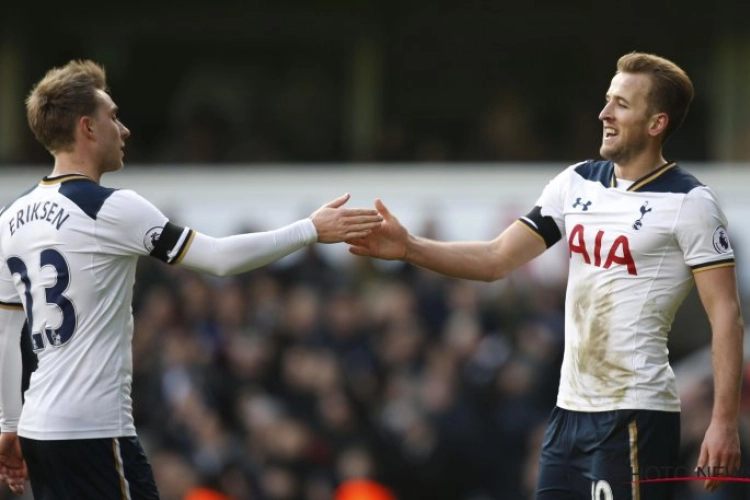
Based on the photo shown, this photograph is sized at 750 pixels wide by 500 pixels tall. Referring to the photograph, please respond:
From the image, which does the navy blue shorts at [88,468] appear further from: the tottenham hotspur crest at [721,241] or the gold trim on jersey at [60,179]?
the tottenham hotspur crest at [721,241]

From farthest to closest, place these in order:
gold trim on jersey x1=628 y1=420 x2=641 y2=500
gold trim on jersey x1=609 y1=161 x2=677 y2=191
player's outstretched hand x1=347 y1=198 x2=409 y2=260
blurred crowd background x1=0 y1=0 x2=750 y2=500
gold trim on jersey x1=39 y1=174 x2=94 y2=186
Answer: blurred crowd background x1=0 y1=0 x2=750 y2=500, player's outstretched hand x1=347 y1=198 x2=409 y2=260, gold trim on jersey x1=609 y1=161 x2=677 y2=191, gold trim on jersey x1=628 y1=420 x2=641 y2=500, gold trim on jersey x1=39 y1=174 x2=94 y2=186

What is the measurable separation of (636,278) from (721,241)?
377mm

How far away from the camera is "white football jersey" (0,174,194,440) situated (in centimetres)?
550

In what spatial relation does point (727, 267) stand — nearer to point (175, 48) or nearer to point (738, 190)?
point (738, 190)

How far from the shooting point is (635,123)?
5875 millimetres

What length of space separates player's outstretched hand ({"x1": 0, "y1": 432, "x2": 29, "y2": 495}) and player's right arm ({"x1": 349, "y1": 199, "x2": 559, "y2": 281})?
1.77 m

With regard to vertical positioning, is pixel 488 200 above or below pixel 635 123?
below

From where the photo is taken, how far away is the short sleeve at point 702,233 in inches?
222

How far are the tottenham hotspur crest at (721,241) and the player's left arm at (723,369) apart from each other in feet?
0.25

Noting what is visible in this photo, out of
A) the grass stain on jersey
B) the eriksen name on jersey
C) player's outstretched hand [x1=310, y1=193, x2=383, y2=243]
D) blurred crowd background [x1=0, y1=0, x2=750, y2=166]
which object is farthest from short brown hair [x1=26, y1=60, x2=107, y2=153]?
blurred crowd background [x1=0, y1=0, x2=750, y2=166]

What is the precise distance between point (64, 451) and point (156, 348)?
7272mm

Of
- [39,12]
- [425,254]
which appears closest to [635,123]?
[425,254]

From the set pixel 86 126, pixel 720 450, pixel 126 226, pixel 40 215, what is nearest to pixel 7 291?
pixel 40 215

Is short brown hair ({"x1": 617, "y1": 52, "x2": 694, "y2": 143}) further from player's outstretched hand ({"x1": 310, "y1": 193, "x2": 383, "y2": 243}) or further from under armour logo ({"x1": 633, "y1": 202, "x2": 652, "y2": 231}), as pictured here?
player's outstretched hand ({"x1": 310, "y1": 193, "x2": 383, "y2": 243})
